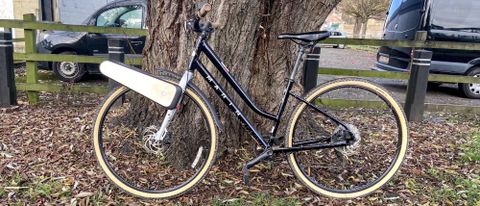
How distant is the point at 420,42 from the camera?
5117 mm

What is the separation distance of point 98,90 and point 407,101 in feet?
12.7

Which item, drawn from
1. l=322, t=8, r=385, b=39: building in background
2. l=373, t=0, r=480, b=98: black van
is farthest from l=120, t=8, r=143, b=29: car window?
l=322, t=8, r=385, b=39: building in background

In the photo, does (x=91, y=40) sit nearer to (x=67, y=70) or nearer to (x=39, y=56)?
(x=67, y=70)

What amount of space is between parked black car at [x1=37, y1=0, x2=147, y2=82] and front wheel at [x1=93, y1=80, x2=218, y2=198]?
4.15 meters

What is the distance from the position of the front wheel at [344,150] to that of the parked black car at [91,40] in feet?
15.8

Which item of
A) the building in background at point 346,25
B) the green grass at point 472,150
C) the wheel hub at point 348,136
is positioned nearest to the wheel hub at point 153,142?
the wheel hub at point 348,136

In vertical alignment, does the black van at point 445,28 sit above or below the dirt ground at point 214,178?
above

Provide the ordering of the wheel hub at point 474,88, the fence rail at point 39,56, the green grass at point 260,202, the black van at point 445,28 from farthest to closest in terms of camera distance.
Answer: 1. the wheel hub at point 474,88
2. the black van at point 445,28
3. the fence rail at point 39,56
4. the green grass at point 260,202

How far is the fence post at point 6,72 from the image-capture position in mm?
4875

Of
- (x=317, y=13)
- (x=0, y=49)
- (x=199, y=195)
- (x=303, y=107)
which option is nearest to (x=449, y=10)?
(x=317, y=13)

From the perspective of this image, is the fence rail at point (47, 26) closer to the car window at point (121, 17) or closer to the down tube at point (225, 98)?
the down tube at point (225, 98)

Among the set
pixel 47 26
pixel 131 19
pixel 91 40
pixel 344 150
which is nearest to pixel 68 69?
pixel 91 40

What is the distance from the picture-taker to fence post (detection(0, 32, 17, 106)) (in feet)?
16.0

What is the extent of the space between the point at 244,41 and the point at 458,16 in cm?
574
